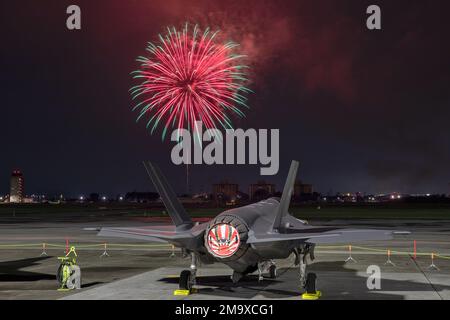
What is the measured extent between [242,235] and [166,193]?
3.14 m

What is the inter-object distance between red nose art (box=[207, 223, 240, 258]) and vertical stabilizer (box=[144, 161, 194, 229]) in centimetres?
209

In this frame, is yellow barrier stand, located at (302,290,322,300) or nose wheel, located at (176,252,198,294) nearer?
yellow barrier stand, located at (302,290,322,300)

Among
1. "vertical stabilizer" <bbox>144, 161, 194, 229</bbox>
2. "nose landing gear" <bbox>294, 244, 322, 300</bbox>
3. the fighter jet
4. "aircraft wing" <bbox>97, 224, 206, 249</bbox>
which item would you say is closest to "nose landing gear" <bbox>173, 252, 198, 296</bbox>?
the fighter jet

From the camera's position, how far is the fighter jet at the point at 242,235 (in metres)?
14.7

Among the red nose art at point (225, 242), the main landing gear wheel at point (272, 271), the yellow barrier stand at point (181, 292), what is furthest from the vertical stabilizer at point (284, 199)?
the main landing gear wheel at point (272, 271)

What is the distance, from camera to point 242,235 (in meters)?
15.0

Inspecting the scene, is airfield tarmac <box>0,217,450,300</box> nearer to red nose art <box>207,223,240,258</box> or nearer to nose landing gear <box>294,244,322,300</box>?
nose landing gear <box>294,244,322,300</box>

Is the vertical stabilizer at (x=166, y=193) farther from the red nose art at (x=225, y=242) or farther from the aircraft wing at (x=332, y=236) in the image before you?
the aircraft wing at (x=332, y=236)

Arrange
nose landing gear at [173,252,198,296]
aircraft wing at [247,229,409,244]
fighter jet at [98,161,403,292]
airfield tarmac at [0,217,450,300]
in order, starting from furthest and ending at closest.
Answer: airfield tarmac at [0,217,450,300], nose landing gear at [173,252,198,296], fighter jet at [98,161,403,292], aircraft wing at [247,229,409,244]

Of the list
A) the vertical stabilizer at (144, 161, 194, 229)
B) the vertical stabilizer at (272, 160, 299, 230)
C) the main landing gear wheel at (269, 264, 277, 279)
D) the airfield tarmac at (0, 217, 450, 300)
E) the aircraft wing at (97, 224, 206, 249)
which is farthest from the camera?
the main landing gear wheel at (269, 264, 277, 279)

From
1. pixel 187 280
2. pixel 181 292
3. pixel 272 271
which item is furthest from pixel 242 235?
pixel 272 271

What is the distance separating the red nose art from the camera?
1477 cm

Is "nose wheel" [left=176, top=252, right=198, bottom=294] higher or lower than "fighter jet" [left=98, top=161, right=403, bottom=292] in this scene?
lower
